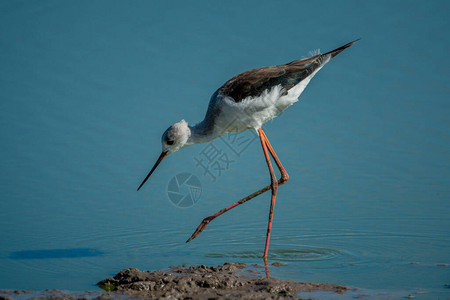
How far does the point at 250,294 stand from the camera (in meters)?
4.31

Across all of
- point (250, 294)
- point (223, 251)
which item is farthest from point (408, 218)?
point (250, 294)

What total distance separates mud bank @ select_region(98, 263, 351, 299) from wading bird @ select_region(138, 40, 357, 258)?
4.48 ft

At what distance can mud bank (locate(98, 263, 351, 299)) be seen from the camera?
4.36 metres

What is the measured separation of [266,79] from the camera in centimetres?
655

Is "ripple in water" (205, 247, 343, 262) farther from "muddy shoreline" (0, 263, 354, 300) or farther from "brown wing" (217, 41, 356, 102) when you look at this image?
"brown wing" (217, 41, 356, 102)

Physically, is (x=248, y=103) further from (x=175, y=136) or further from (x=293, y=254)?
(x=293, y=254)

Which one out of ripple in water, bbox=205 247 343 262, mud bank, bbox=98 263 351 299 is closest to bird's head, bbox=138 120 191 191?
ripple in water, bbox=205 247 343 262

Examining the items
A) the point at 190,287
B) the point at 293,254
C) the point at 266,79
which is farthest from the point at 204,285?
the point at 266,79

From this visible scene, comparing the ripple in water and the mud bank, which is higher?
the ripple in water

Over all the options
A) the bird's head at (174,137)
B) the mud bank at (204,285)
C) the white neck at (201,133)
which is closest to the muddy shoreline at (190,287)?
the mud bank at (204,285)

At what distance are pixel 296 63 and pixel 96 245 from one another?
3.33m

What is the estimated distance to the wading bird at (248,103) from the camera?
21.2 ft

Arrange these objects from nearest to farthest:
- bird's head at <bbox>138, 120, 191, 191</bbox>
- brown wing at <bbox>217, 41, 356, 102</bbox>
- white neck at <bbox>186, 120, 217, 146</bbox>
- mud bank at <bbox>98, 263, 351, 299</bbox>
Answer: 1. mud bank at <bbox>98, 263, 351, 299</bbox>
2. brown wing at <bbox>217, 41, 356, 102</bbox>
3. bird's head at <bbox>138, 120, 191, 191</bbox>
4. white neck at <bbox>186, 120, 217, 146</bbox>

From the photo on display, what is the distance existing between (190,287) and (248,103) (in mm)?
2655
